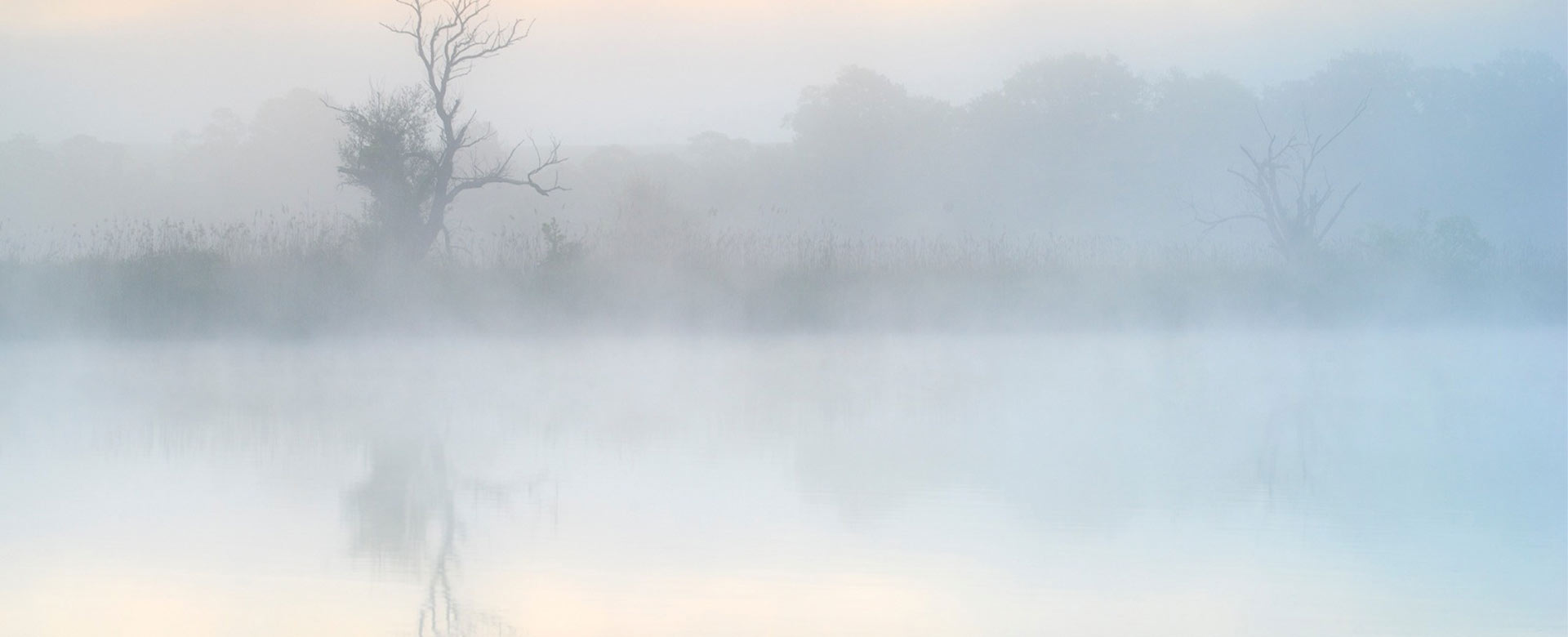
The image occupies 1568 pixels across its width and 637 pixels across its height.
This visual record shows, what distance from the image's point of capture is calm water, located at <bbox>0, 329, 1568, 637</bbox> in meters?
2.45

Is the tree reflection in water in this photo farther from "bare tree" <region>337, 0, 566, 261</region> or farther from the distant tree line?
the distant tree line

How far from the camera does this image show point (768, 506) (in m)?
3.45

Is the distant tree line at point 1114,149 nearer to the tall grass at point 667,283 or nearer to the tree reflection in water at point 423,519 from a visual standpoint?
the tall grass at point 667,283

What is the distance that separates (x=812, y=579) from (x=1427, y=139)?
87.5ft

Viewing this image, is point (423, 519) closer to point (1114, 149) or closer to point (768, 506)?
point (768, 506)

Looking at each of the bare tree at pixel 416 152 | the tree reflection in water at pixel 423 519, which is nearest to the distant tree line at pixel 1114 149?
the bare tree at pixel 416 152

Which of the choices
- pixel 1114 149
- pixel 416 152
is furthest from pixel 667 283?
pixel 1114 149

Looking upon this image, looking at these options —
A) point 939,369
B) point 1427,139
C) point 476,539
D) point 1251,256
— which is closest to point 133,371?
point 939,369

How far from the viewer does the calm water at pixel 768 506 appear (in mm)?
2449

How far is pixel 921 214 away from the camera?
24109 mm

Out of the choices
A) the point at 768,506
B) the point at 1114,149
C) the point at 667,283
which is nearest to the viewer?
the point at 768,506

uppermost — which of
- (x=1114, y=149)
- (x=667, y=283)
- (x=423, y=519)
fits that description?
(x=1114, y=149)

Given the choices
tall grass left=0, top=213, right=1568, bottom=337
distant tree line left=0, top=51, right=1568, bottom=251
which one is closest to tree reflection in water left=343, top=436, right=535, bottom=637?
tall grass left=0, top=213, right=1568, bottom=337

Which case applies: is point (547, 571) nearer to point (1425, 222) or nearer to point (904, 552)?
point (904, 552)
